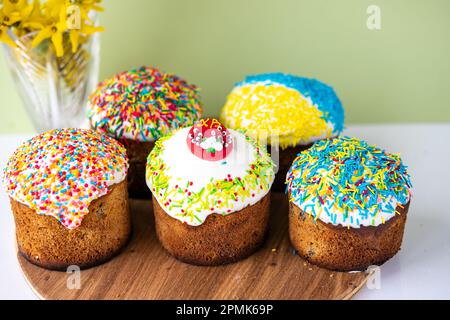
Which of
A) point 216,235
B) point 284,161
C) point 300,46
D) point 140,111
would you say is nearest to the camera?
point 216,235

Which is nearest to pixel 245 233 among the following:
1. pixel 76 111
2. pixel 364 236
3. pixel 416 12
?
pixel 364 236

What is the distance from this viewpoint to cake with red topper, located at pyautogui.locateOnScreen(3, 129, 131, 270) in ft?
5.72

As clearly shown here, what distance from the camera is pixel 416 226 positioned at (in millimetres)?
2039

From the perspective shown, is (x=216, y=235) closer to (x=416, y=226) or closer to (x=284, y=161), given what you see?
(x=284, y=161)

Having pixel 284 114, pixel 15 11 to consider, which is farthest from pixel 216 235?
pixel 15 11

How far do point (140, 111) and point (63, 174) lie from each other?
0.39m

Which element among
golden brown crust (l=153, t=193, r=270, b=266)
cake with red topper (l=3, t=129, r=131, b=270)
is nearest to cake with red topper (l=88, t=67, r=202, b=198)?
cake with red topper (l=3, t=129, r=131, b=270)

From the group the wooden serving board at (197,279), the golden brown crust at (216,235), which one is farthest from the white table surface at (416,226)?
the golden brown crust at (216,235)

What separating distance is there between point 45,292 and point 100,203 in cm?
29

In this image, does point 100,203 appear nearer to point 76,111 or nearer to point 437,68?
point 76,111

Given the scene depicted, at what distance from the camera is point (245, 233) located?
184 cm

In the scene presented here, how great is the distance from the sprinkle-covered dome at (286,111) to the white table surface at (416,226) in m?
0.42

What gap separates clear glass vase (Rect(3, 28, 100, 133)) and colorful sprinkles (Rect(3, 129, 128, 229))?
457mm
